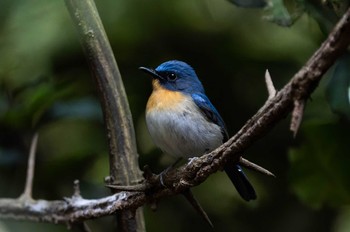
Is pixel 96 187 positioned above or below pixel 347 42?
below

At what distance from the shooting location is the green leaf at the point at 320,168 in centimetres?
347

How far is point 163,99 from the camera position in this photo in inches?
142

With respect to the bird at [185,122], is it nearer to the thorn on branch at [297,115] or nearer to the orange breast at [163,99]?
the orange breast at [163,99]

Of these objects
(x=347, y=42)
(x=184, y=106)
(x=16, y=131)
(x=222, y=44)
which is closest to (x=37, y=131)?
(x=16, y=131)

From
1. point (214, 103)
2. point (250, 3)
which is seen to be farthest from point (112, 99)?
point (214, 103)

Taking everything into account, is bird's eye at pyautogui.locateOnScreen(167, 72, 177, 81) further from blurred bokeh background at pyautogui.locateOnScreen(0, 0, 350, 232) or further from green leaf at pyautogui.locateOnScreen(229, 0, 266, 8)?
green leaf at pyautogui.locateOnScreen(229, 0, 266, 8)

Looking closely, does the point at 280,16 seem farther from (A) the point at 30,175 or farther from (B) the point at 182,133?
(A) the point at 30,175

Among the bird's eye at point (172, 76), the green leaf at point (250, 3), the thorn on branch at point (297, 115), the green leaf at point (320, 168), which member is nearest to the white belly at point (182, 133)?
the bird's eye at point (172, 76)

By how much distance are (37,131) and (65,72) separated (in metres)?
0.33

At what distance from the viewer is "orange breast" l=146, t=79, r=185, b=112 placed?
3.57m

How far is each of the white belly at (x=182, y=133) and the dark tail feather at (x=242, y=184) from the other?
152 mm

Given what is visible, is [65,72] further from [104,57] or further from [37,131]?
[104,57]

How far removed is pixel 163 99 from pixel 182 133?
232mm

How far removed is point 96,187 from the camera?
3.83 metres
